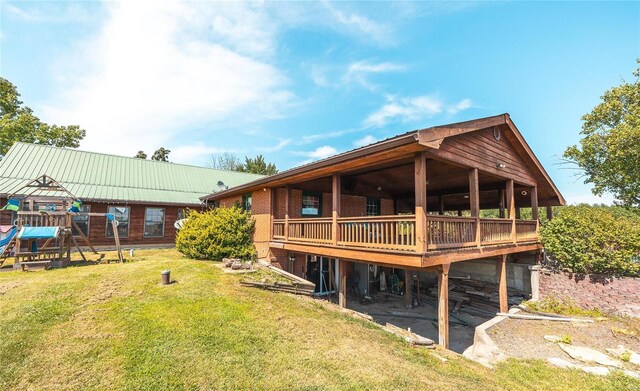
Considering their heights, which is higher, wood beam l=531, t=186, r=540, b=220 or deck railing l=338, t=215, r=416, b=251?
wood beam l=531, t=186, r=540, b=220

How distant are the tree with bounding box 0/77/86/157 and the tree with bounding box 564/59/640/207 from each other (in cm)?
4736

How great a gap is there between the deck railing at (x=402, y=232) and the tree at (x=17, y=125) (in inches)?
1188

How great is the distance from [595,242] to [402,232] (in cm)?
845

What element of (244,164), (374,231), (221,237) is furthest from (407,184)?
(244,164)

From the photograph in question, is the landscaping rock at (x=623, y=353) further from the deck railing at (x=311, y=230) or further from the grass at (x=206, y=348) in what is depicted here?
the deck railing at (x=311, y=230)

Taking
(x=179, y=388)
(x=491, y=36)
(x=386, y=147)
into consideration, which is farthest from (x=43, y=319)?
(x=491, y=36)

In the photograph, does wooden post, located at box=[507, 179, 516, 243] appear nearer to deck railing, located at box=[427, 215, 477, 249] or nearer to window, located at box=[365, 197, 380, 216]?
deck railing, located at box=[427, 215, 477, 249]

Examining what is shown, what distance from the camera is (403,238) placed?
23.8ft

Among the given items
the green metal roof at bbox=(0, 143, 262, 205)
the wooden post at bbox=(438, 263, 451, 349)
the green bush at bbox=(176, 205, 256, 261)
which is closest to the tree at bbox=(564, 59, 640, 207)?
the wooden post at bbox=(438, 263, 451, 349)

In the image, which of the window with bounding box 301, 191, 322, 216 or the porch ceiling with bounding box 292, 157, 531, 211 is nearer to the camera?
the porch ceiling with bounding box 292, 157, 531, 211

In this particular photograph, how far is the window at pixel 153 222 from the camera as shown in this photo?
701 inches

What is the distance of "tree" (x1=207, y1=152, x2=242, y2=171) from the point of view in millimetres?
54500

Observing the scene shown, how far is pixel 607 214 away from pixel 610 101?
15.8 metres

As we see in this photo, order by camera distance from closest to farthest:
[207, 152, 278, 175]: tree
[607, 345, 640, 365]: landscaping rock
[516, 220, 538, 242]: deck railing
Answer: [607, 345, 640, 365]: landscaping rock
[516, 220, 538, 242]: deck railing
[207, 152, 278, 175]: tree
